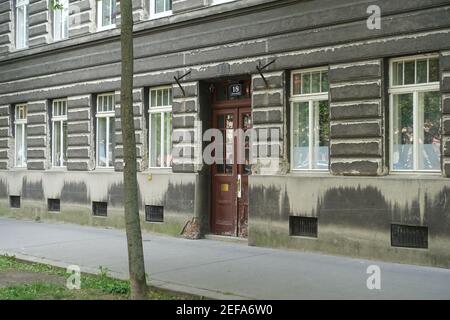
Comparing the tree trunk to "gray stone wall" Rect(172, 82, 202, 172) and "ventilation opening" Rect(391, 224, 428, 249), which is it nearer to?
"ventilation opening" Rect(391, 224, 428, 249)

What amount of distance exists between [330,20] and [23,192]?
12.1m

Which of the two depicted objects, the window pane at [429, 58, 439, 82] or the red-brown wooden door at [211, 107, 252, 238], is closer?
the window pane at [429, 58, 439, 82]

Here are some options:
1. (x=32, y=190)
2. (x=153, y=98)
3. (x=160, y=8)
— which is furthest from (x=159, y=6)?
(x=32, y=190)

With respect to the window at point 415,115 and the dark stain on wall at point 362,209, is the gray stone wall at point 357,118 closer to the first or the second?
the window at point 415,115

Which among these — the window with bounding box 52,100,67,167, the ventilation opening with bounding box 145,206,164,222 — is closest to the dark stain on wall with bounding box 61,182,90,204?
the window with bounding box 52,100,67,167

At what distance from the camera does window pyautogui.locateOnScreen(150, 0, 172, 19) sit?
15.1m

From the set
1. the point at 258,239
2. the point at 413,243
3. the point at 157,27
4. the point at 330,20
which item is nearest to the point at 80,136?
the point at 157,27

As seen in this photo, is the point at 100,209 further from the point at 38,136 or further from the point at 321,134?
the point at 321,134

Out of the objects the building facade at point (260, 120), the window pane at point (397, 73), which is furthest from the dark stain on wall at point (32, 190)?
the window pane at point (397, 73)

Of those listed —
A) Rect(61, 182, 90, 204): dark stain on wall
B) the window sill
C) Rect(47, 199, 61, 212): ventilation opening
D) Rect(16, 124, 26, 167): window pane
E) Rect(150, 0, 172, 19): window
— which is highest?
A: Rect(150, 0, 172, 19): window

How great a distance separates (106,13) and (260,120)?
6716mm

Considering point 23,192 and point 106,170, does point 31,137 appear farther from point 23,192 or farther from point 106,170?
point 106,170

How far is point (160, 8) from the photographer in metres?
15.3

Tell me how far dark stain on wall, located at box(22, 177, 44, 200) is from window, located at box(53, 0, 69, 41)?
15.2ft
